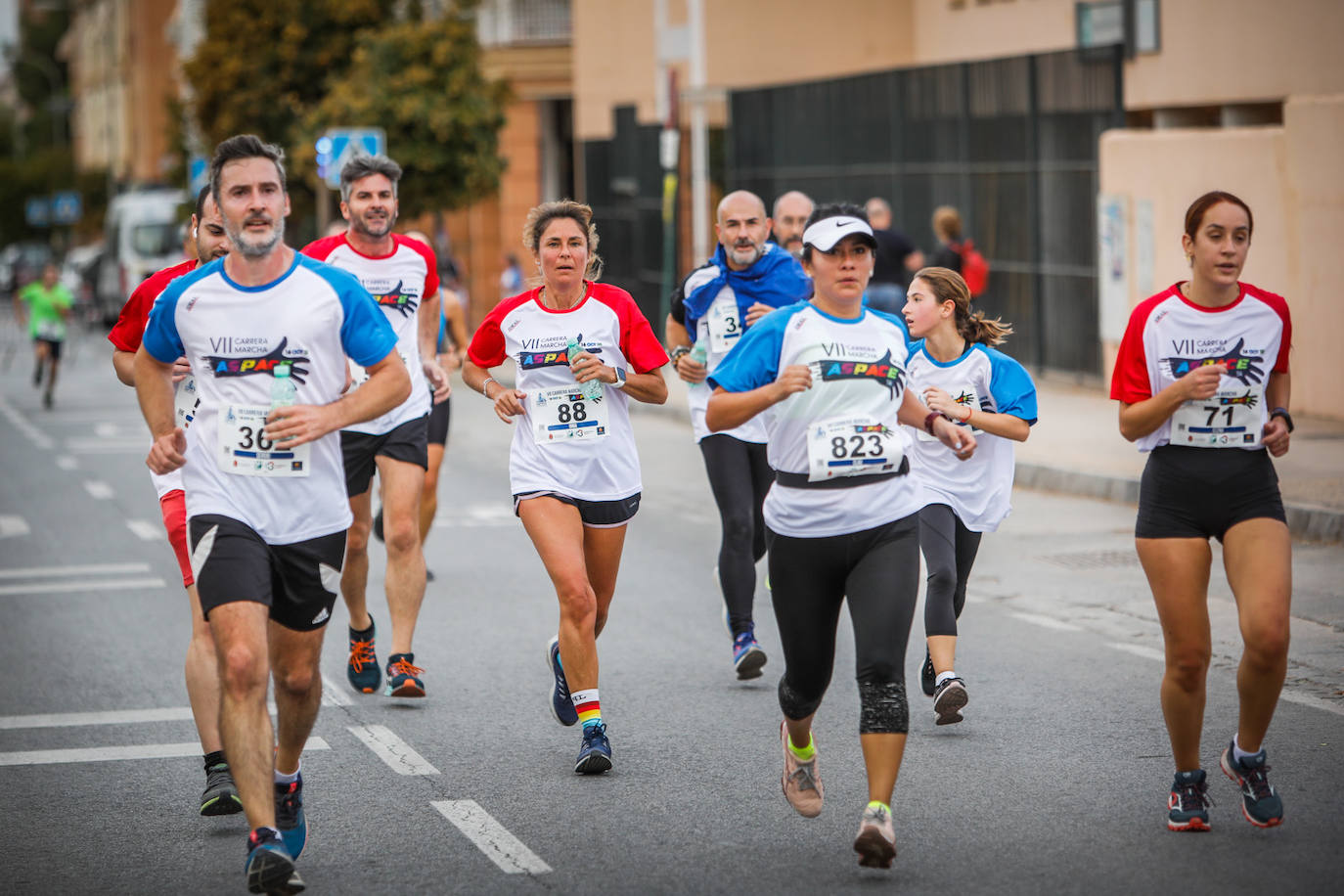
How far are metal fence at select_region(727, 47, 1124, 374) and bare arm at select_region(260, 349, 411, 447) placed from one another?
16.2 m

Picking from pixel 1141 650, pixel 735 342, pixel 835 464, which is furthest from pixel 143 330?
pixel 1141 650

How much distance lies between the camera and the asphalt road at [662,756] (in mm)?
5816

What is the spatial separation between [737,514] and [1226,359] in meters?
3.12

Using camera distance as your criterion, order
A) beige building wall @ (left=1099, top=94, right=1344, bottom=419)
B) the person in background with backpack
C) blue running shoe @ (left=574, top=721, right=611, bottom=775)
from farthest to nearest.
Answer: the person in background with backpack
beige building wall @ (left=1099, top=94, right=1344, bottom=419)
blue running shoe @ (left=574, top=721, right=611, bottom=775)

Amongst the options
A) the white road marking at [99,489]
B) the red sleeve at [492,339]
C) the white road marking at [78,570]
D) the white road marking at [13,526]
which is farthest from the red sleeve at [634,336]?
the white road marking at [99,489]

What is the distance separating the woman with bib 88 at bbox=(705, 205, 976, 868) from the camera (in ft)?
19.0

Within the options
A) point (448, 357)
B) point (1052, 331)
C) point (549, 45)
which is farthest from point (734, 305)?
A: point (549, 45)

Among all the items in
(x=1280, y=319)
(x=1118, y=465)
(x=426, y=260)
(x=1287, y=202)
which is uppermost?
(x=1287, y=202)

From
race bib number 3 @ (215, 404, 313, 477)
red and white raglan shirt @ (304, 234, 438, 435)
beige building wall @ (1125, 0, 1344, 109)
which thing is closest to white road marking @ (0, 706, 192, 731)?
red and white raglan shirt @ (304, 234, 438, 435)

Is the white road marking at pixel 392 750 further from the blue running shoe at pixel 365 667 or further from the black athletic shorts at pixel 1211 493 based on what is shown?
the black athletic shorts at pixel 1211 493

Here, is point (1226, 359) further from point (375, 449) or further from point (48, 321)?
point (48, 321)

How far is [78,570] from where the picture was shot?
12.5 meters

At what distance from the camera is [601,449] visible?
7.29 meters

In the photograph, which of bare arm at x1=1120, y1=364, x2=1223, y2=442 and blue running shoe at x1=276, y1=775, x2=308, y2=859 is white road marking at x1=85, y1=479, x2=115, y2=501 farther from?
bare arm at x1=1120, y1=364, x2=1223, y2=442
